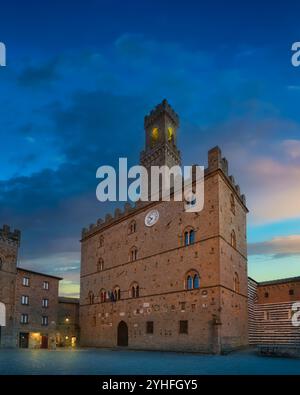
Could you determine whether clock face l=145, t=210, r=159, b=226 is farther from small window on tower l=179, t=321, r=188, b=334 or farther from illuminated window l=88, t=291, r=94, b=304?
illuminated window l=88, t=291, r=94, b=304

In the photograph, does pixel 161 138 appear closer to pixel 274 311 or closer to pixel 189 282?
pixel 189 282

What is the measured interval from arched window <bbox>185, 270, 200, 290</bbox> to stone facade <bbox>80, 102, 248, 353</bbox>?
2.8 inches

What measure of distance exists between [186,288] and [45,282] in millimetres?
21079

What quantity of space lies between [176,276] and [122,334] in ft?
29.1

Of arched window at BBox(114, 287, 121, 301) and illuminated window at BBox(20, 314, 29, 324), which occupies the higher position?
arched window at BBox(114, 287, 121, 301)

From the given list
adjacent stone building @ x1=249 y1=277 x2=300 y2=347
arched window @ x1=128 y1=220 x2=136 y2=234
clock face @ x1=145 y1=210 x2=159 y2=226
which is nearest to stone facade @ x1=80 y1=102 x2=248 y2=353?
arched window @ x1=128 y1=220 x2=136 y2=234

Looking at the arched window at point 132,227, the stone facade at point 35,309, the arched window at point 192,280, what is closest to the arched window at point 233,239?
the arched window at point 192,280

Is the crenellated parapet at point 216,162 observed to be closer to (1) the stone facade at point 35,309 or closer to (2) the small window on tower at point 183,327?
(2) the small window on tower at point 183,327

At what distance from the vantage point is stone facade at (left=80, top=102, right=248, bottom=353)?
26.8m

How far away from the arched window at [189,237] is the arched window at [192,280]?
2202 mm

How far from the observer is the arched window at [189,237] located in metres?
29.1

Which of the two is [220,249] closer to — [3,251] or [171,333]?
[171,333]

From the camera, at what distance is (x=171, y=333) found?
28.7m
